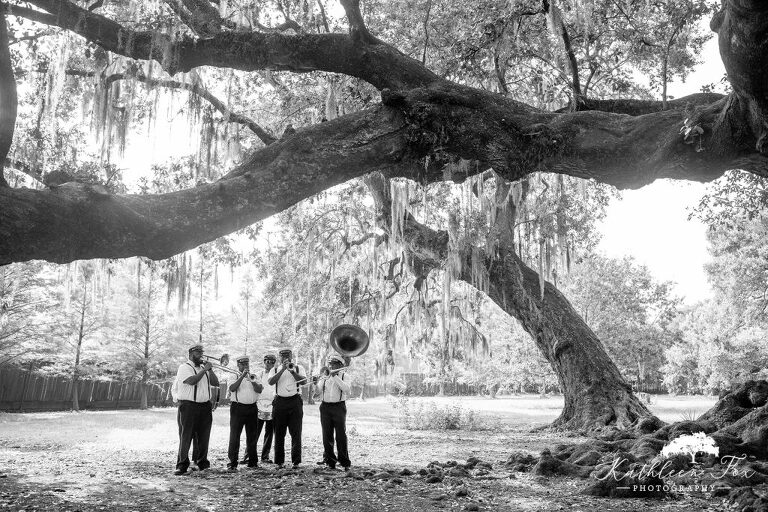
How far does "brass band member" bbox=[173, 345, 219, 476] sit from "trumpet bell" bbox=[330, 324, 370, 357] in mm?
1889

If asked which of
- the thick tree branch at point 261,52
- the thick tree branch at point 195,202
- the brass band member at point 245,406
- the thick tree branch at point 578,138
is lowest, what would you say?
the brass band member at point 245,406

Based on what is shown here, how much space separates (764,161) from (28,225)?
22.6ft

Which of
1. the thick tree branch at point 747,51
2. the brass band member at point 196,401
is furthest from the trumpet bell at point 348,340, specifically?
the thick tree branch at point 747,51

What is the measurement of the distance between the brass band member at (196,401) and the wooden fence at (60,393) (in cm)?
1706

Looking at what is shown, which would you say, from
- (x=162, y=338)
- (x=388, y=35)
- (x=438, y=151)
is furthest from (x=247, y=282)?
(x=438, y=151)

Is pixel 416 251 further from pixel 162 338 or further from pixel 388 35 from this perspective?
pixel 162 338

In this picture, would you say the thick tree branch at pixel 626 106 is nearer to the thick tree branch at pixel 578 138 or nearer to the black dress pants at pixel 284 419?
the thick tree branch at pixel 578 138

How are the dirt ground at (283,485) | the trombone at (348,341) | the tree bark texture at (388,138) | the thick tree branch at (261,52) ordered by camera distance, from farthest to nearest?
the trombone at (348,341), the thick tree branch at (261,52), the dirt ground at (283,485), the tree bark texture at (388,138)

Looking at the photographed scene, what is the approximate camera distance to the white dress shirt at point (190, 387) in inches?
273

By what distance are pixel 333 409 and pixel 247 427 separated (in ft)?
4.15

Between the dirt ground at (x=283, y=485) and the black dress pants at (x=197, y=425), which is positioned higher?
the black dress pants at (x=197, y=425)

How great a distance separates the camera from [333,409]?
24.3 ft

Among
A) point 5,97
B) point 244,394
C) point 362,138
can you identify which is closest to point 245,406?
point 244,394

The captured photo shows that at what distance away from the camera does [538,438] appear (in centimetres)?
1138
